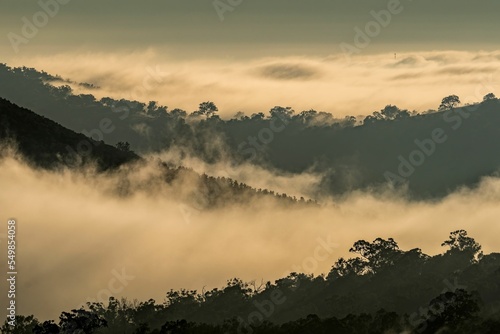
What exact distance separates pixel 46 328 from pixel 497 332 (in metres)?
91.7

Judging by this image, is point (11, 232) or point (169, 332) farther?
point (169, 332)

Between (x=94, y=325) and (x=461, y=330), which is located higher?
(x=94, y=325)

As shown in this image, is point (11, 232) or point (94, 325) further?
point (11, 232)

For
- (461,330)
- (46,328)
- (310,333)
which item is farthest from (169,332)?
(461,330)

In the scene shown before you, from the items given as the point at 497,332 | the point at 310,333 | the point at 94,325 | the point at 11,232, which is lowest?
the point at 497,332

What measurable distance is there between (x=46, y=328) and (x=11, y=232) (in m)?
28.9

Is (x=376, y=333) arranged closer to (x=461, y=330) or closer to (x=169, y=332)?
(x=461, y=330)

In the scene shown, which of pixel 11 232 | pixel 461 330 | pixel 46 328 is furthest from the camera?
pixel 461 330

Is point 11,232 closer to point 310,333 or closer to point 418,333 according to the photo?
point 310,333

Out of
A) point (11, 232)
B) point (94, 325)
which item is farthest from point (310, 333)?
point (11, 232)

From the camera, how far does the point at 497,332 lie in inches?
7244

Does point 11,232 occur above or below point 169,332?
above

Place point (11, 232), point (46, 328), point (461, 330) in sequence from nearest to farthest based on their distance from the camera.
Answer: point (46, 328)
point (11, 232)
point (461, 330)

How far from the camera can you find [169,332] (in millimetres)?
198375
